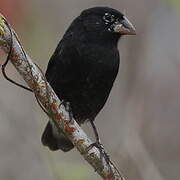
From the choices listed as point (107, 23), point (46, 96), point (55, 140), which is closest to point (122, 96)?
point (55, 140)

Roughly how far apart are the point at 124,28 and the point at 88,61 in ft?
1.15

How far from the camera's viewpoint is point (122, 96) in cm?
719

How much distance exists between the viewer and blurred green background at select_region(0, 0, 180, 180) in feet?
21.4

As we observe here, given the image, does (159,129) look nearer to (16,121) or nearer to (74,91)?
(16,121)

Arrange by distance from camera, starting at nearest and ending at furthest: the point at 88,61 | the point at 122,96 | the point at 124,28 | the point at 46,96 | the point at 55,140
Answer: the point at 46,96, the point at 88,61, the point at 124,28, the point at 55,140, the point at 122,96

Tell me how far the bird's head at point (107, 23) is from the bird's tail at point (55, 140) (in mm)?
720

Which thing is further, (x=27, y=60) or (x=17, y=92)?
(x=17, y=92)

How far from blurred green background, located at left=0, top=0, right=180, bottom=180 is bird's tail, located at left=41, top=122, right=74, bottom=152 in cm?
86

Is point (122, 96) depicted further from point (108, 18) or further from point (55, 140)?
point (108, 18)

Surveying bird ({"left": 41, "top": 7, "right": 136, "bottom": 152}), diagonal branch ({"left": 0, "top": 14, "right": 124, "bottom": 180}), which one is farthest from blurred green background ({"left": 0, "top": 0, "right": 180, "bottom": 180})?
diagonal branch ({"left": 0, "top": 14, "right": 124, "bottom": 180})

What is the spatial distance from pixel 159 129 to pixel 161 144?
0.13 m

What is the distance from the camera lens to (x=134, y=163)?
6008 millimetres

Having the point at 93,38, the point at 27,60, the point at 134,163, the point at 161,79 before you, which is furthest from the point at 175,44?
the point at 27,60

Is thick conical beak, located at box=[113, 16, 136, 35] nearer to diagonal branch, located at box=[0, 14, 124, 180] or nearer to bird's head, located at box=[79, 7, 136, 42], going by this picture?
bird's head, located at box=[79, 7, 136, 42]
